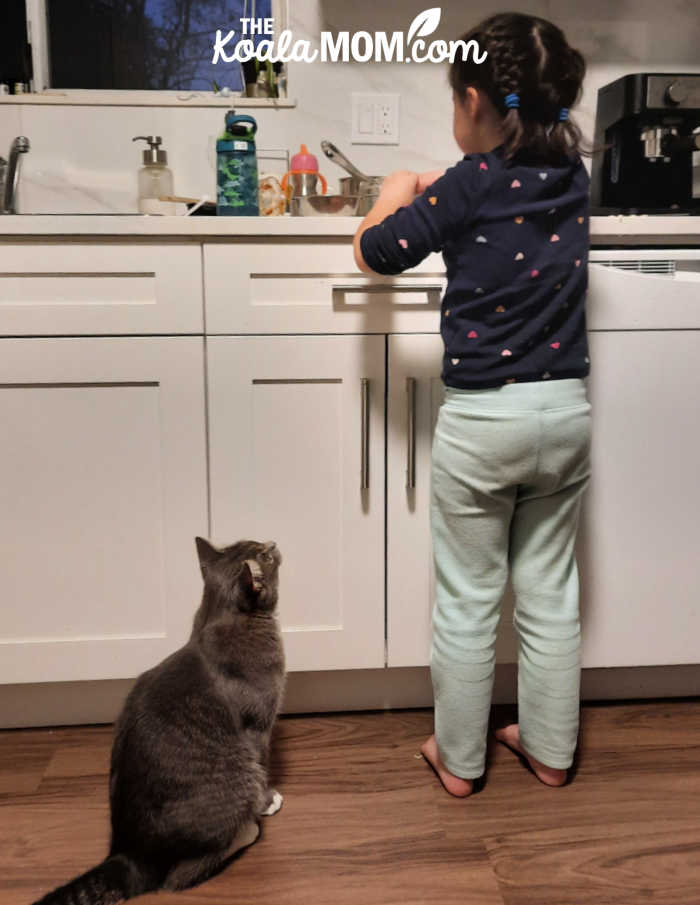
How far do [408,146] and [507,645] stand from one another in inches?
48.6

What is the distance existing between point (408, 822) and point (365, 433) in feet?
2.16

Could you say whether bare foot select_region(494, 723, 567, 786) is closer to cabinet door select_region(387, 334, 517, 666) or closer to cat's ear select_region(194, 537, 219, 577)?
cabinet door select_region(387, 334, 517, 666)

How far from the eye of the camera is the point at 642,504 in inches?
60.4

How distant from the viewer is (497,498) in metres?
1.28

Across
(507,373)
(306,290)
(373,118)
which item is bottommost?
(507,373)

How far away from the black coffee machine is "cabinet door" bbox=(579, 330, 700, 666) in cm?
36

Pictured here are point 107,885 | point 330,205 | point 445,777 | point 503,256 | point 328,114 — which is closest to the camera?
point 107,885

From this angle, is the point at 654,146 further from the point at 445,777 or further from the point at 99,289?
the point at 445,777

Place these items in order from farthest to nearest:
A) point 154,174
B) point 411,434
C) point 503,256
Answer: point 154,174
point 411,434
point 503,256

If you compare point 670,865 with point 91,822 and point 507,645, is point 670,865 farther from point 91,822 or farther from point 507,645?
point 91,822

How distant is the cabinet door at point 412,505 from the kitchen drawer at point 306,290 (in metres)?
0.07

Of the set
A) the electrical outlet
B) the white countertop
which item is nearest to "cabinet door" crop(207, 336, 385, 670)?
the white countertop

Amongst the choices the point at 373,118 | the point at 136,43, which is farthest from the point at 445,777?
the point at 136,43

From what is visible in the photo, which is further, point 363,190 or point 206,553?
point 363,190
